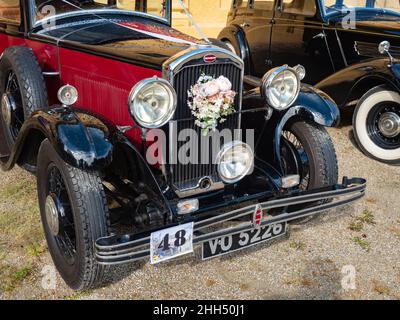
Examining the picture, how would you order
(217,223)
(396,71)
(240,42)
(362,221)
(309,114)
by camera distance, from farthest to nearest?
(240,42) → (396,71) → (362,221) → (309,114) → (217,223)

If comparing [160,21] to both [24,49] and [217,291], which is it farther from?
[217,291]

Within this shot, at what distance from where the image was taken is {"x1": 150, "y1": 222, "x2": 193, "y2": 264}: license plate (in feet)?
7.22

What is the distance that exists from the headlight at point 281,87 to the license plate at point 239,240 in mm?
787

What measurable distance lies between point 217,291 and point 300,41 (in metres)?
3.95

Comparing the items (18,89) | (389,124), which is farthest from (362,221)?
(18,89)

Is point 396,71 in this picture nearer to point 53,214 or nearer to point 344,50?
point 344,50

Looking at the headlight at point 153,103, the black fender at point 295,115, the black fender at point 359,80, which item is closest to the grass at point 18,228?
the headlight at point 153,103

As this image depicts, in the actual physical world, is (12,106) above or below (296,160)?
above

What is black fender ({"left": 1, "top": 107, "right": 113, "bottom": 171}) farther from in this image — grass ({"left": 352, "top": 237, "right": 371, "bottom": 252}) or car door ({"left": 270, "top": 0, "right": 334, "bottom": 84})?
car door ({"left": 270, "top": 0, "right": 334, "bottom": 84})

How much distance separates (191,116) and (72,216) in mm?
879

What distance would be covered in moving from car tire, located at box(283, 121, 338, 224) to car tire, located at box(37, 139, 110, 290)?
1.32 metres

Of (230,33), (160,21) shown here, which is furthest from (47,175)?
(230,33)

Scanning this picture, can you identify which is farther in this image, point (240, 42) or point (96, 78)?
point (240, 42)

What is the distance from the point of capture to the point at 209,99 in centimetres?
255
